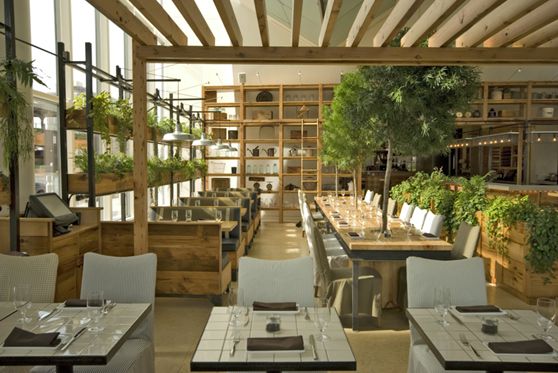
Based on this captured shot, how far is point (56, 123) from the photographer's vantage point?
6363 millimetres

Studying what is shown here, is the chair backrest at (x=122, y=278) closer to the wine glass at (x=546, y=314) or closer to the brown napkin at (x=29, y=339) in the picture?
the brown napkin at (x=29, y=339)

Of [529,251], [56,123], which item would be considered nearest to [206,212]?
[56,123]

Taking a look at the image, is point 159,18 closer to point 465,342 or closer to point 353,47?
point 353,47

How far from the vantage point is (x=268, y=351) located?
2070 millimetres

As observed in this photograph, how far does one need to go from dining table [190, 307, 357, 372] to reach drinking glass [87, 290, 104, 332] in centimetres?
62

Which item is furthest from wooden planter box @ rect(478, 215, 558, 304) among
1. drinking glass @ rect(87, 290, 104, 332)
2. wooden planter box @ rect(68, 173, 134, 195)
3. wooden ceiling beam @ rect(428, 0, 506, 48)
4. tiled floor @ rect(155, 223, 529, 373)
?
wooden planter box @ rect(68, 173, 134, 195)

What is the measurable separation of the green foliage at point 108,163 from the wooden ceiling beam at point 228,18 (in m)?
2.00

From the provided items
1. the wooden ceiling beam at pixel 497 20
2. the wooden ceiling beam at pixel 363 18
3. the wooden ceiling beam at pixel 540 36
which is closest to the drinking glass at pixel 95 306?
the wooden ceiling beam at pixel 363 18

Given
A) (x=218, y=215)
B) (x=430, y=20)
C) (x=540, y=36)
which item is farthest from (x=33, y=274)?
(x=540, y=36)

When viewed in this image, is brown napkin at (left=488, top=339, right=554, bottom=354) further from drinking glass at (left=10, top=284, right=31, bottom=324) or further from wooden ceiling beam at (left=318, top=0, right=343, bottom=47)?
wooden ceiling beam at (left=318, top=0, right=343, bottom=47)

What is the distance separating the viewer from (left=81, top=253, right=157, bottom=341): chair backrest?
122 inches

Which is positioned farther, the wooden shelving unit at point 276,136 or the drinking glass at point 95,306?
the wooden shelving unit at point 276,136

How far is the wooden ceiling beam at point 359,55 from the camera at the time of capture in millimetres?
4441

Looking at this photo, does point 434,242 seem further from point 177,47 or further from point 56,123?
point 56,123
